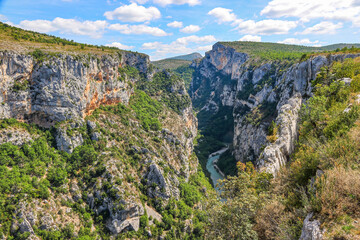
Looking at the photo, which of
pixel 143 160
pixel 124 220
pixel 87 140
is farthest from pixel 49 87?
pixel 124 220

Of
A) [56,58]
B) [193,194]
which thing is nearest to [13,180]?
[56,58]

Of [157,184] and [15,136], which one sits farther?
[157,184]

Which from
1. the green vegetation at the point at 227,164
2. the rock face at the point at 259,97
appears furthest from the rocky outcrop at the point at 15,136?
the green vegetation at the point at 227,164

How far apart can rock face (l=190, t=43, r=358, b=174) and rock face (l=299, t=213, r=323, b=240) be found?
1086 centimetres

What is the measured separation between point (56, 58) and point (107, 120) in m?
16.7

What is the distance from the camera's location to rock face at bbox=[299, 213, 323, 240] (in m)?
6.94

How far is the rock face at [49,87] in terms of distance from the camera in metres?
31.0

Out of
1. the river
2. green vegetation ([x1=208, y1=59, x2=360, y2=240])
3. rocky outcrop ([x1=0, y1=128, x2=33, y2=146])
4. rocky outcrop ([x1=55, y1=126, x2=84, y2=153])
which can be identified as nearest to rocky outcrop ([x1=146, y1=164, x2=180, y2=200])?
rocky outcrop ([x1=55, y1=126, x2=84, y2=153])

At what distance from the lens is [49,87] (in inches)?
1401

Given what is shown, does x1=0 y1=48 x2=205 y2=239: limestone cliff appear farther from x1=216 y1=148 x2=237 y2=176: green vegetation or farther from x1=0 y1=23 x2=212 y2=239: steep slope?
x1=216 y1=148 x2=237 y2=176: green vegetation

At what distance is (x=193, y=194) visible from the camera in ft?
165

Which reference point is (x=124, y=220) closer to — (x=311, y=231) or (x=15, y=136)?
(x=15, y=136)

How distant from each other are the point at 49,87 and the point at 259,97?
73.1 m

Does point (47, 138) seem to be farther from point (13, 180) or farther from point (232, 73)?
point (232, 73)
